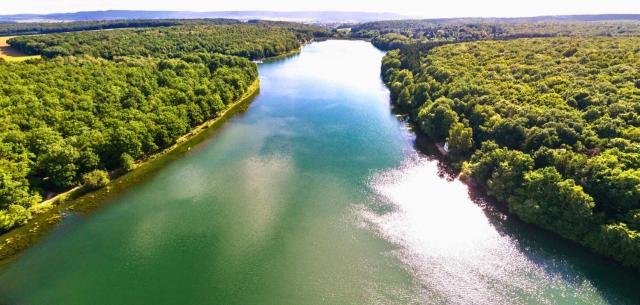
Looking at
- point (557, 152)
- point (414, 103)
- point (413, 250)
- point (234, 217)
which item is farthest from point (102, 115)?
point (557, 152)

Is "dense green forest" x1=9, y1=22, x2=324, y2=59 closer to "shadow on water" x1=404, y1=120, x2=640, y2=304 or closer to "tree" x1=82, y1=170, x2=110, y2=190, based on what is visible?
"tree" x1=82, y1=170, x2=110, y2=190

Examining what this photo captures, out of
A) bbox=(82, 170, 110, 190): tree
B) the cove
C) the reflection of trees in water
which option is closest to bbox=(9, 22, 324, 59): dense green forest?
bbox=(82, 170, 110, 190): tree

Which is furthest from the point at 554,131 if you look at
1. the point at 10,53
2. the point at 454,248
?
the point at 10,53

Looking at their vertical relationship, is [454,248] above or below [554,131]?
below

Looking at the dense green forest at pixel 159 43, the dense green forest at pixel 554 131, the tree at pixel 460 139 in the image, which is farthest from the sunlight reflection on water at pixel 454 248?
the dense green forest at pixel 159 43

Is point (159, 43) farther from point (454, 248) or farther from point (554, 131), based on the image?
point (554, 131)

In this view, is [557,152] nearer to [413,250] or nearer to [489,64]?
[413,250]

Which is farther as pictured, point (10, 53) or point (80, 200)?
point (10, 53)
